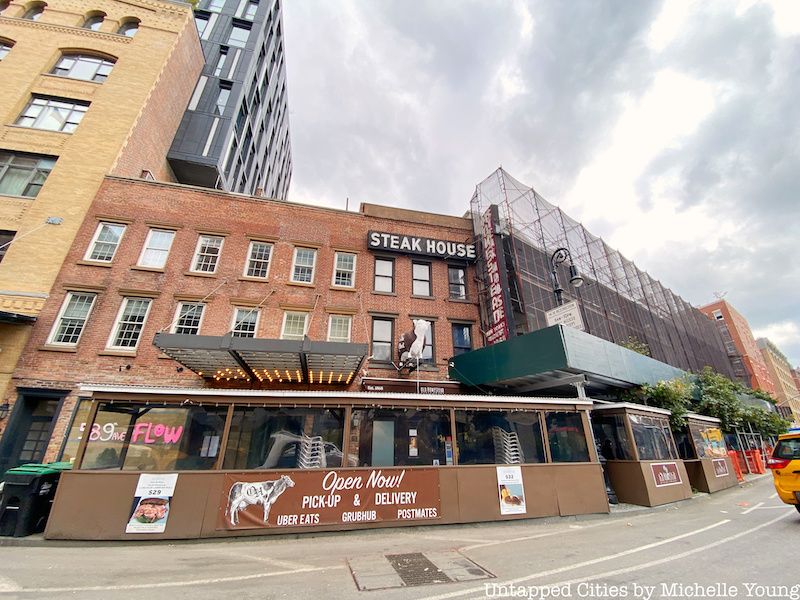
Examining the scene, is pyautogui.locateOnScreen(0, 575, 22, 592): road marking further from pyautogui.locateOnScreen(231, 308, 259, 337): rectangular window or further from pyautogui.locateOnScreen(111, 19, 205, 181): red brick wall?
pyautogui.locateOnScreen(111, 19, 205, 181): red brick wall

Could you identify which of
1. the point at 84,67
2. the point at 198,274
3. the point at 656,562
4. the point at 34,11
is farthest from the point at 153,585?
the point at 34,11

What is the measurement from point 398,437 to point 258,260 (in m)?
10.6

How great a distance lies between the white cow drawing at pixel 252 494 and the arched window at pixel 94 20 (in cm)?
2888

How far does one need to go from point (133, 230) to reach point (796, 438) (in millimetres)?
24810

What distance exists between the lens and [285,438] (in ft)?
30.8

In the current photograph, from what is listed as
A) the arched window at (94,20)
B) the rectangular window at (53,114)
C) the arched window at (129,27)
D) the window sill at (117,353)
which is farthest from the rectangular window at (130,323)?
the arched window at (94,20)

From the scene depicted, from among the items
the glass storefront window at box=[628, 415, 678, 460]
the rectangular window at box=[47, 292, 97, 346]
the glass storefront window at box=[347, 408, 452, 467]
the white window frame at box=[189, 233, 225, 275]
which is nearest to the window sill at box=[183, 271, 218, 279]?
the white window frame at box=[189, 233, 225, 275]

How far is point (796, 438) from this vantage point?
913cm

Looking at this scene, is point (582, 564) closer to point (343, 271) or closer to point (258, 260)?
point (343, 271)

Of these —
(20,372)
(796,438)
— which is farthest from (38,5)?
(796,438)

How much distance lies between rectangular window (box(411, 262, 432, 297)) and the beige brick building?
14415mm

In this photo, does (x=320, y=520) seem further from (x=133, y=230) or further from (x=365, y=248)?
(x=133, y=230)

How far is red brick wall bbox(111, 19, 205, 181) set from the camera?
1802cm

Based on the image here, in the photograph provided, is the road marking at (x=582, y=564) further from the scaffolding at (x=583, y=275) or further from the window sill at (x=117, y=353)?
the window sill at (x=117, y=353)
